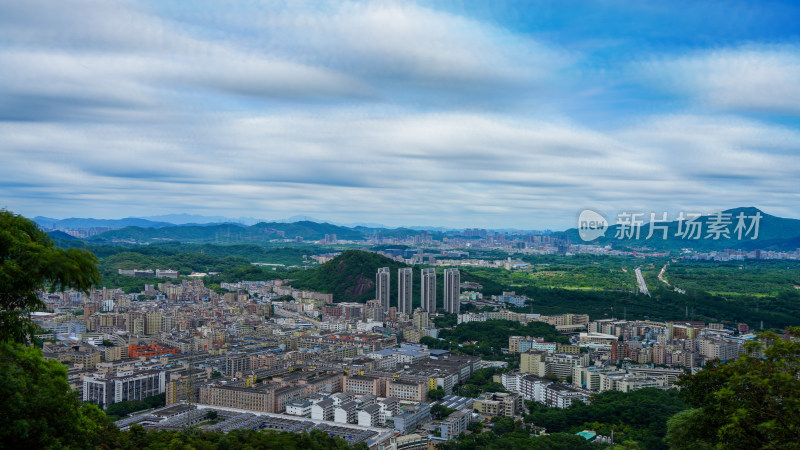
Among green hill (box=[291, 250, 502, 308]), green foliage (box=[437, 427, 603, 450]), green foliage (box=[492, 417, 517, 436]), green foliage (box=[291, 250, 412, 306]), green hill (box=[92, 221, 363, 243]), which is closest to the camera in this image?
green foliage (box=[437, 427, 603, 450])

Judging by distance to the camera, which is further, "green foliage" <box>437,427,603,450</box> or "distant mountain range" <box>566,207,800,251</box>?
"distant mountain range" <box>566,207,800,251</box>

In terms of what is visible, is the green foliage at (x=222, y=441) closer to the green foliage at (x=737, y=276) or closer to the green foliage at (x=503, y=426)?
the green foliage at (x=503, y=426)

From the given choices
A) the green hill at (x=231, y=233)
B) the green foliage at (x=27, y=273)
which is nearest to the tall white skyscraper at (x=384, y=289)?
the green foliage at (x=27, y=273)

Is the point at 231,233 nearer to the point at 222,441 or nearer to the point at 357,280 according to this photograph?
the point at 357,280

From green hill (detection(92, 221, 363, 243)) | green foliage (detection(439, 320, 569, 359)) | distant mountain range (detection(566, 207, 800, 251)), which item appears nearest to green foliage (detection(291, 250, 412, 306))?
green foliage (detection(439, 320, 569, 359))

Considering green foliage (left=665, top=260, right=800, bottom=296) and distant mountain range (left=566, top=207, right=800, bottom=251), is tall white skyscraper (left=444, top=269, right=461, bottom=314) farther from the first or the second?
distant mountain range (left=566, top=207, right=800, bottom=251)

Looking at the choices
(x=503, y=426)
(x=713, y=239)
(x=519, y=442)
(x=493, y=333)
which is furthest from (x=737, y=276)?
(x=519, y=442)

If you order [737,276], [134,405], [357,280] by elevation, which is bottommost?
[134,405]
